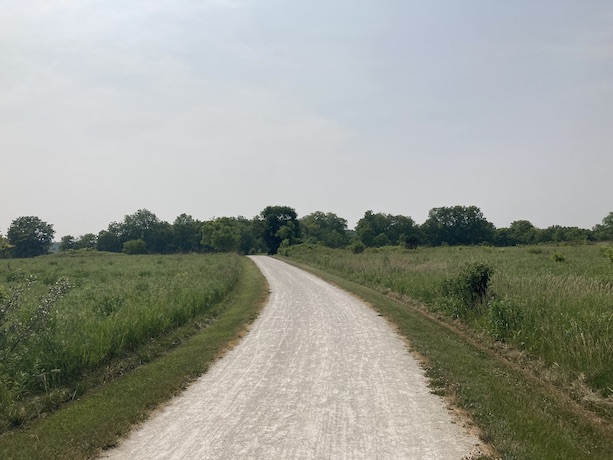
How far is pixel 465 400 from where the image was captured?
263 inches

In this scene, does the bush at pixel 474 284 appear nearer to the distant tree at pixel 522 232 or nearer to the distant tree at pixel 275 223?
the distant tree at pixel 275 223

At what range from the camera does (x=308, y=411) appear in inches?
250

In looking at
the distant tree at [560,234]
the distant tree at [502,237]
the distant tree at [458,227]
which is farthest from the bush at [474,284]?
the distant tree at [502,237]

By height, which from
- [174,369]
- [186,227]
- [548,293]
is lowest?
[174,369]

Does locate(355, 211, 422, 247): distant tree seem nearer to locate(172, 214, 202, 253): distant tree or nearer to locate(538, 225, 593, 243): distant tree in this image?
locate(538, 225, 593, 243): distant tree

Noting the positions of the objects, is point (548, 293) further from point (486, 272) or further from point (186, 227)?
point (186, 227)

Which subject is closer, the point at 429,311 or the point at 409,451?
the point at 409,451

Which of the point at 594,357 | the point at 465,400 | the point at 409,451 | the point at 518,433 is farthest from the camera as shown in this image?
the point at 594,357

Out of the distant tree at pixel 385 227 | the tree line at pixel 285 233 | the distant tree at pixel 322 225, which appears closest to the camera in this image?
the tree line at pixel 285 233

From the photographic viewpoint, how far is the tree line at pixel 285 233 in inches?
3912

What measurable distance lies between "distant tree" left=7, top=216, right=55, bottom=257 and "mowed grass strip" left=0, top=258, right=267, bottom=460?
436ft

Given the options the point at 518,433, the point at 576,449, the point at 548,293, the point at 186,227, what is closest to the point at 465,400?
the point at 518,433

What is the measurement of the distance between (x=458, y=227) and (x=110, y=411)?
127815mm

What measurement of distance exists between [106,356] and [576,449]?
9205 mm
